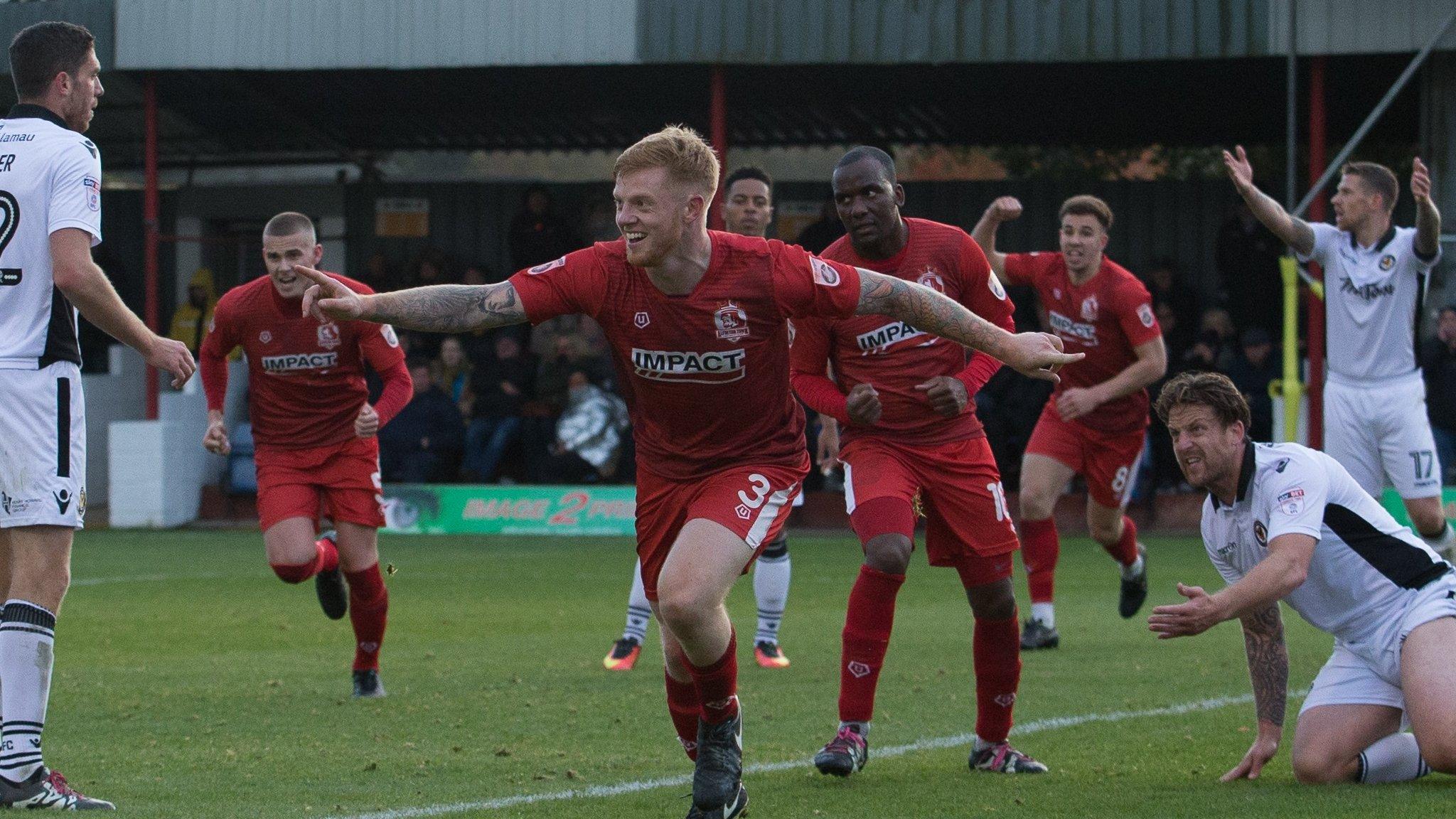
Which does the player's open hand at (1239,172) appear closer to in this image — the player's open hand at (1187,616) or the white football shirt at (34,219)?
the player's open hand at (1187,616)

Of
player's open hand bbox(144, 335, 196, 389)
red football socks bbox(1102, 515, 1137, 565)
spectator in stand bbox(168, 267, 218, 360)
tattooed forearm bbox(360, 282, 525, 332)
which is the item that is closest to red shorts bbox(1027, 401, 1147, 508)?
red football socks bbox(1102, 515, 1137, 565)

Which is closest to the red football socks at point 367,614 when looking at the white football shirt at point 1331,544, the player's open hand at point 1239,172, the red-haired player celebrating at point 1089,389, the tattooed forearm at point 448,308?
the tattooed forearm at point 448,308

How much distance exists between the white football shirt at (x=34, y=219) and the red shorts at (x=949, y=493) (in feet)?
9.29

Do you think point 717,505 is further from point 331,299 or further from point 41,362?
point 41,362

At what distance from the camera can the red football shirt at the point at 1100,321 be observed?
32.8 feet

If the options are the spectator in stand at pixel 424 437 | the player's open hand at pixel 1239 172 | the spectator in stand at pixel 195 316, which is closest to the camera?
the player's open hand at pixel 1239 172

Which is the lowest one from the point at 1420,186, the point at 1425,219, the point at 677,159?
the point at 677,159

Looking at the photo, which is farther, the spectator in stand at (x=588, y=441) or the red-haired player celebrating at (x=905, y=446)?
the spectator in stand at (x=588, y=441)

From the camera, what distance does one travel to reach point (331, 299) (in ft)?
16.2

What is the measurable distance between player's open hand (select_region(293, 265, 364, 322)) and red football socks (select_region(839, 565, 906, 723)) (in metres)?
2.16

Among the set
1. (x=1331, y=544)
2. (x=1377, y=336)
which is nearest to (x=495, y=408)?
(x=1377, y=336)

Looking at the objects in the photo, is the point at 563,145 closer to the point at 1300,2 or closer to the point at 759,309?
the point at 1300,2

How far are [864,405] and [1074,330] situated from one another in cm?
395

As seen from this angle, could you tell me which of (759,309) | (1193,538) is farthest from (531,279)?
→ (1193,538)
